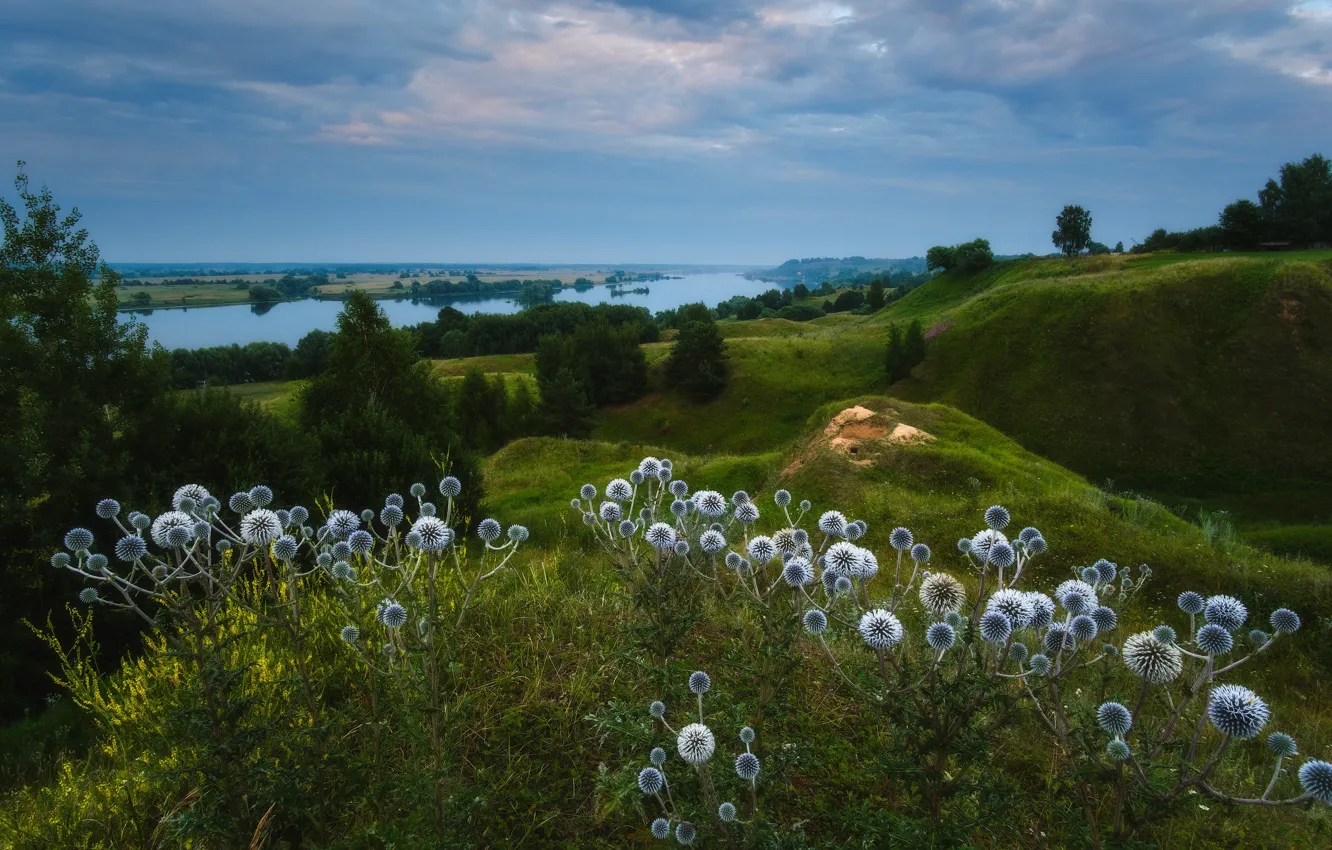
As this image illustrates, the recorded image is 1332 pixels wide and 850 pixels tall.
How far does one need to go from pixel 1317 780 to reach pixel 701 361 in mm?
49755

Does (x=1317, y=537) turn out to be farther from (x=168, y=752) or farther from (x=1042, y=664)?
(x=168, y=752)

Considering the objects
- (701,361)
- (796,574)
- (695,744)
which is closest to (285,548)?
(695,744)

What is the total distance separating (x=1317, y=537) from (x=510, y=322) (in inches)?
3765

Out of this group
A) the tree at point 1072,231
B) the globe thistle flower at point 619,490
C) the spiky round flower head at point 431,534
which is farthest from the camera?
the tree at point 1072,231

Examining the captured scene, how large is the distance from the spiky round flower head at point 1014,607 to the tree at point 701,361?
47779 millimetres

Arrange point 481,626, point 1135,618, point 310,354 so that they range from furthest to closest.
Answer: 1. point 310,354
2. point 1135,618
3. point 481,626

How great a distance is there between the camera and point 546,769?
4.24 m

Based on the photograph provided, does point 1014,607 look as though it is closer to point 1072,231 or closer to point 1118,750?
point 1118,750

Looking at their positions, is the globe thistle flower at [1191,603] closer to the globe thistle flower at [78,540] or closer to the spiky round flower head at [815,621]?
the spiky round flower head at [815,621]

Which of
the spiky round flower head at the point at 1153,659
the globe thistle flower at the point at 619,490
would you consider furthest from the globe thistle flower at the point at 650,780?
the globe thistle flower at the point at 619,490

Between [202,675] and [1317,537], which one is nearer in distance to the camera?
[202,675]

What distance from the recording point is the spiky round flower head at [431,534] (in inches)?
130

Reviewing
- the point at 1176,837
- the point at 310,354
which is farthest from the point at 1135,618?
the point at 310,354

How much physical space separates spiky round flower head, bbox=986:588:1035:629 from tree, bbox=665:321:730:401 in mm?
47779
